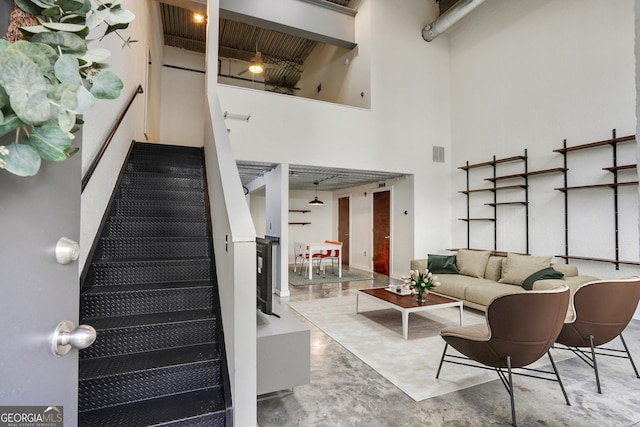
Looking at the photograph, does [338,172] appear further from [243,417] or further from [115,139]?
[243,417]

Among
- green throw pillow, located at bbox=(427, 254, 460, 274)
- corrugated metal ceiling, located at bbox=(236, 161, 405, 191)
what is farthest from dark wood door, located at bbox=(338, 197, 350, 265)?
green throw pillow, located at bbox=(427, 254, 460, 274)

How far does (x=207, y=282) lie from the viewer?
2.57m

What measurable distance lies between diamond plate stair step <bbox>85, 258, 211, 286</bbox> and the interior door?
1.84 metres

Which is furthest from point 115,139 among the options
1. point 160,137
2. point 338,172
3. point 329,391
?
point 160,137

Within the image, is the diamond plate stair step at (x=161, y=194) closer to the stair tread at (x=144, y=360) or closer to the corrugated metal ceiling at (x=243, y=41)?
the stair tread at (x=144, y=360)

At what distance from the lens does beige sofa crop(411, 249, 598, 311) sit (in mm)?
4152

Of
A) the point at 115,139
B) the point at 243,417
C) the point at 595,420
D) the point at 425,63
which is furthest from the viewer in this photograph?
the point at 425,63

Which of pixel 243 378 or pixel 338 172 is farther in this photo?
pixel 338 172

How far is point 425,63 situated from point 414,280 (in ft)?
17.1

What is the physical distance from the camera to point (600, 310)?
2633mm

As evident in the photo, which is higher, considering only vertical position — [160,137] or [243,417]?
[160,137]

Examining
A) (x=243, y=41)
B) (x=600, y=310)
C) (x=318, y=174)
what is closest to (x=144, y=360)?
(x=600, y=310)

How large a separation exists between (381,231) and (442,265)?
260 centimetres

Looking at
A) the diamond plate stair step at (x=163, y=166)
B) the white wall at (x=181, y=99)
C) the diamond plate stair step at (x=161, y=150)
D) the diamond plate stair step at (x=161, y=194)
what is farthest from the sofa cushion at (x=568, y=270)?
the white wall at (x=181, y=99)
